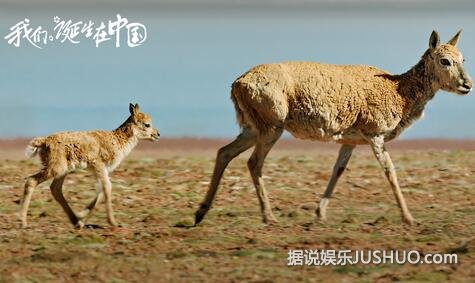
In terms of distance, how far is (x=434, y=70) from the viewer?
1917cm

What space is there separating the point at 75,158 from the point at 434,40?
5.95m

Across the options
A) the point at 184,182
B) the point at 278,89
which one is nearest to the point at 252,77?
the point at 278,89

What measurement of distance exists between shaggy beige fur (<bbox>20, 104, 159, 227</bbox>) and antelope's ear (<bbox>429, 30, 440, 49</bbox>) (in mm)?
5171

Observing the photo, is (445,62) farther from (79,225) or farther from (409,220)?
(79,225)

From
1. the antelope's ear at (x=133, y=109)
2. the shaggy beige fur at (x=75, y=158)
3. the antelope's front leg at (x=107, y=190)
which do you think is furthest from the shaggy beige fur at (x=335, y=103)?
the antelope's ear at (x=133, y=109)

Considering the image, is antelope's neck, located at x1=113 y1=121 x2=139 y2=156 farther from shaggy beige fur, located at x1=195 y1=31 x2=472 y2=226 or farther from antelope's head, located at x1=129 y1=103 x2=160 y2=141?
shaggy beige fur, located at x1=195 y1=31 x2=472 y2=226

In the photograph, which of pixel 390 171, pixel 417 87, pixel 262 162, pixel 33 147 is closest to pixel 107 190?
pixel 33 147

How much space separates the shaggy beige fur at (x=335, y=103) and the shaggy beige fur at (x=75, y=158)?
1.75 metres

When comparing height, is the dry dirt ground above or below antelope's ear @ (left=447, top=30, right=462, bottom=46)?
below

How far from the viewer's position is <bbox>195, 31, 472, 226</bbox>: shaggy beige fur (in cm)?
1764

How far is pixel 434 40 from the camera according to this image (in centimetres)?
1903

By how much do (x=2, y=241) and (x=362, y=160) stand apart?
15908 millimetres

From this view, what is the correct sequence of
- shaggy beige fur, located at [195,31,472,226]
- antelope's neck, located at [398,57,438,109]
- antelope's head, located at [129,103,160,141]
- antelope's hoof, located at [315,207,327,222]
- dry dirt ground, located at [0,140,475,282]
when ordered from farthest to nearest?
antelope's head, located at [129,103,160,141] → antelope's neck, located at [398,57,438,109] → antelope's hoof, located at [315,207,327,222] → shaggy beige fur, located at [195,31,472,226] → dry dirt ground, located at [0,140,475,282]

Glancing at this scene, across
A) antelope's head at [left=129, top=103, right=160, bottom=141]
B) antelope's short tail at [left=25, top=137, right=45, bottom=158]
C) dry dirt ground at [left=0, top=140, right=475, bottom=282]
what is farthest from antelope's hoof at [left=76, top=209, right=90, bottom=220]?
antelope's head at [left=129, top=103, right=160, bottom=141]
